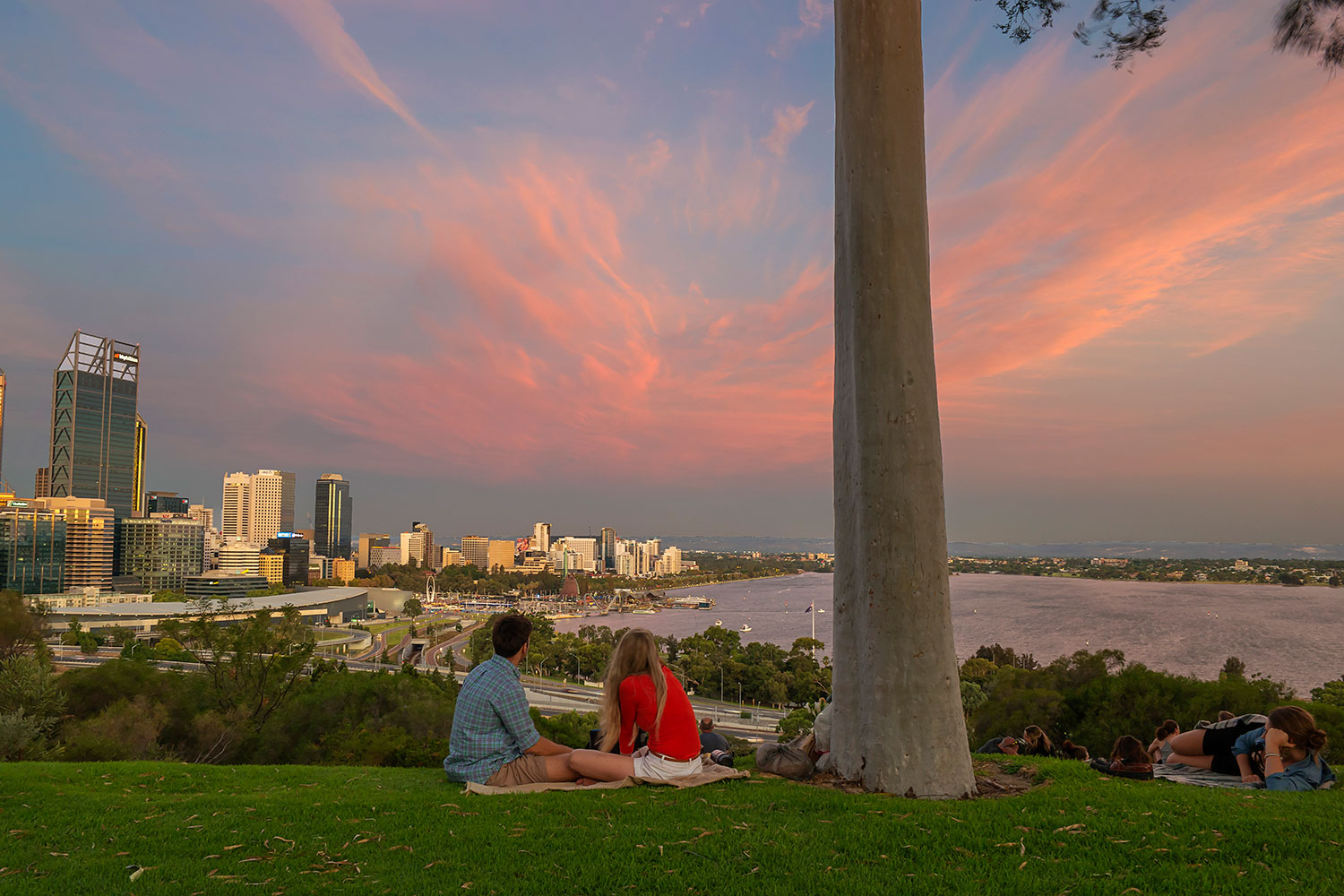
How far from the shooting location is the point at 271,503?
18812 cm

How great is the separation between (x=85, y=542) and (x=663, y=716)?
108 m

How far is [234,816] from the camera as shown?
3633mm

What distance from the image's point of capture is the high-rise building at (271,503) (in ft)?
601

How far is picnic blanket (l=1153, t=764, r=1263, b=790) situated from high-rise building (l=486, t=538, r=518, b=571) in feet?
542

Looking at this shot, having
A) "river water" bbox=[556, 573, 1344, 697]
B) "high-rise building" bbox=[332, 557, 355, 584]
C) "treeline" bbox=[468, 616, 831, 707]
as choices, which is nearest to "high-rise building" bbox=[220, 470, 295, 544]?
"high-rise building" bbox=[332, 557, 355, 584]

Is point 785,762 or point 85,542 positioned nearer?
point 785,762

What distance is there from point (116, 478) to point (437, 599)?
60.0m

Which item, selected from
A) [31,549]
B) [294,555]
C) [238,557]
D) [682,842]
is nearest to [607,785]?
[682,842]

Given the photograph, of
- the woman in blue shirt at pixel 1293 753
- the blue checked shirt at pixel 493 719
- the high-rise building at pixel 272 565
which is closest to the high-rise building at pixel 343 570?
the high-rise building at pixel 272 565

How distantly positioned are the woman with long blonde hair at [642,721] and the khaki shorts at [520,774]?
7.5 inches

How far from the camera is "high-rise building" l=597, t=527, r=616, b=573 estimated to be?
6703 inches

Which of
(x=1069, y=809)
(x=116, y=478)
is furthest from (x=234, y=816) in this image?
(x=116, y=478)

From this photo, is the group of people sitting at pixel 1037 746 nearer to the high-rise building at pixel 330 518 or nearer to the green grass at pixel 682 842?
the green grass at pixel 682 842

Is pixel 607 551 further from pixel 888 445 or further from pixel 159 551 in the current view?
pixel 888 445
